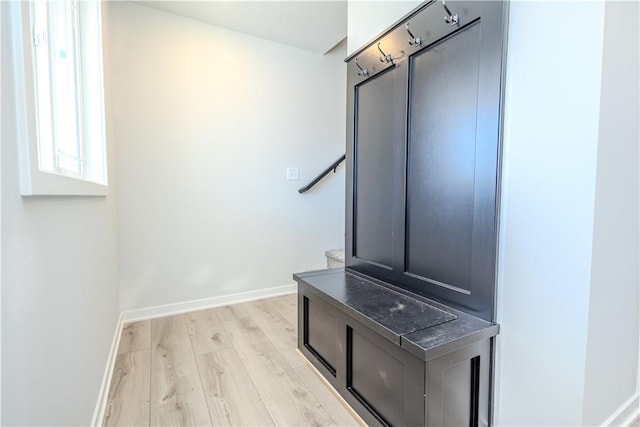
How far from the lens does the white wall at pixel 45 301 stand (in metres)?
0.59

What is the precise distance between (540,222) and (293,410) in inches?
49.2

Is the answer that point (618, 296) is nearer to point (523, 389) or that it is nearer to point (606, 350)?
point (606, 350)

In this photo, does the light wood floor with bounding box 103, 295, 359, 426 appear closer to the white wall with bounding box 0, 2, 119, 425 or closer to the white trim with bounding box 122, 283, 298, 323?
the white trim with bounding box 122, 283, 298, 323

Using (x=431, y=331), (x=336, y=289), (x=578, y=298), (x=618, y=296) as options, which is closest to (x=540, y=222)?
(x=578, y=298)

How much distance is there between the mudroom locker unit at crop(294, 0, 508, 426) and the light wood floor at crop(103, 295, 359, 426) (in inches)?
6.2

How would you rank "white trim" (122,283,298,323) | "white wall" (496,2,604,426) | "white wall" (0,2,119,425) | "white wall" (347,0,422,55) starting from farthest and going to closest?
"white trim" (122,283,298,323)
"white wall" (347,0,422,55)
"white wall" (496,2,604,426)
"white wall" (0,2,119,425)

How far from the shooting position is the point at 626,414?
3.88 ft

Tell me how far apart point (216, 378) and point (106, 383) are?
500mm

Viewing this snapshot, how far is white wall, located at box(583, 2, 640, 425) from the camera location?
3.01ft

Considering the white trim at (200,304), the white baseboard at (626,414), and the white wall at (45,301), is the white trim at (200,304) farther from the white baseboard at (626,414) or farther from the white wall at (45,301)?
the white baseboard at (626,414)

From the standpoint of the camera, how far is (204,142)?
8.30ft

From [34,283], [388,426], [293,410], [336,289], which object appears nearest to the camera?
[34,283]

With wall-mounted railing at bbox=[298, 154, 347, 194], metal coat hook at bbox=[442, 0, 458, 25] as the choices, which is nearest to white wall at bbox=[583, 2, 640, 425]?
metal coat hook at bbox=[442, 0, 458, 25]

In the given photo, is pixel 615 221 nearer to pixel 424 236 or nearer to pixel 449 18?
pixel 424 236
